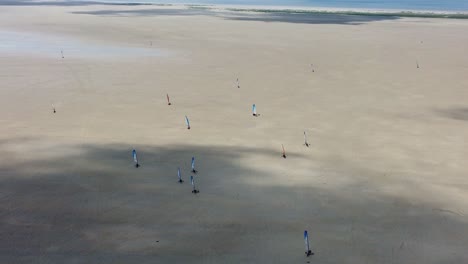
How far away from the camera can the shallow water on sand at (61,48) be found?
27.0m

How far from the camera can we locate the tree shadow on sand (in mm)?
7375

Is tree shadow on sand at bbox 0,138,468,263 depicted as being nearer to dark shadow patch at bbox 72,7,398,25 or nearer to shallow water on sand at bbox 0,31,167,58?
shallow water on sand at bbox 0,31,167,58

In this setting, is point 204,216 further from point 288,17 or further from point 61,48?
point 288,17

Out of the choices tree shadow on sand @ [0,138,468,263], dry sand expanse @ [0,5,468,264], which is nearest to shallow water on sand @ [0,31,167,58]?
Result: dry sand expanse @ [0,5,468,264]

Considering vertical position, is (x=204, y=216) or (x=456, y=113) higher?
(x=456, y=113)

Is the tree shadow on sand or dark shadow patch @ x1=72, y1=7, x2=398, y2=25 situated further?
dark shadow patch @ x1=72, y1=7, x2=398, y2=25

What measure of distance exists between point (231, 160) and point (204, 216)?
3013 mm

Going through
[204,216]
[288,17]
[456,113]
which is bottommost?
[204,216]

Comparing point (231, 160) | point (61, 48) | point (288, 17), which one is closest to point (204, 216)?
point (231, 160)

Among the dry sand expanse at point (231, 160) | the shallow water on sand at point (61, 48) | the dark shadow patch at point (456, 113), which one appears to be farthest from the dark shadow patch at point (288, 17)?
the dark shadow patch at point (456, 113)

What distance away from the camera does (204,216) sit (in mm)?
8500

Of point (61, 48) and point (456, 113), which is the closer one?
point (456, 113)

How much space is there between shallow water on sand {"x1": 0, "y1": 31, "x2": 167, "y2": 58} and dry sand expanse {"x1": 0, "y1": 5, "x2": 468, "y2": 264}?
1074 mm

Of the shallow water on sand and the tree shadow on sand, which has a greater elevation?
the shallow water on sand
